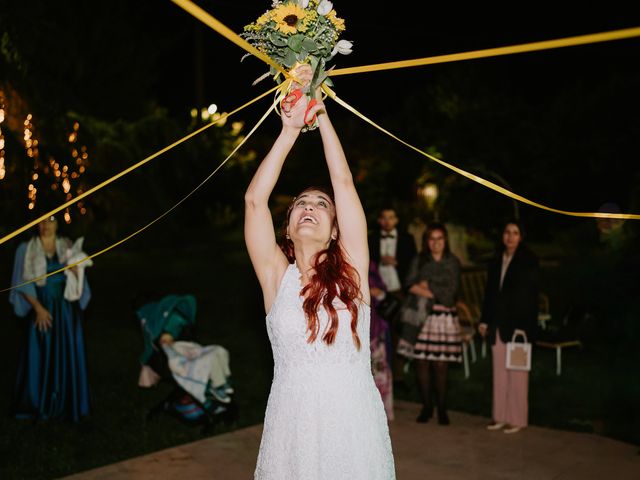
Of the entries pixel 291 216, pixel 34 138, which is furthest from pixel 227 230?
pixel 291 216

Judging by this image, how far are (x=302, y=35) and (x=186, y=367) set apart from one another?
→ 4.37 metres

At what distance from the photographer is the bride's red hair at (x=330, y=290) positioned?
2.89 m

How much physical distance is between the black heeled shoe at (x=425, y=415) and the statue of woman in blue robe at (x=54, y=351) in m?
2.94

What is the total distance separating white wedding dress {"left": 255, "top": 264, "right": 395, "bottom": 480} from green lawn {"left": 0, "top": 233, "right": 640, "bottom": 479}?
3.16 m

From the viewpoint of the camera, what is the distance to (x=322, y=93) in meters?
2.91

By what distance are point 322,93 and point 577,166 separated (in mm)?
20346

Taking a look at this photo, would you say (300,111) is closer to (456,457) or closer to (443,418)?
(456,457)

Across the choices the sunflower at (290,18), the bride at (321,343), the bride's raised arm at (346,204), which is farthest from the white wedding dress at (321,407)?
the sunflower at (290,18)

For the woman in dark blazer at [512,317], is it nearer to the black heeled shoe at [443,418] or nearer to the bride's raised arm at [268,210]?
the black heeled shoe at [443,418]

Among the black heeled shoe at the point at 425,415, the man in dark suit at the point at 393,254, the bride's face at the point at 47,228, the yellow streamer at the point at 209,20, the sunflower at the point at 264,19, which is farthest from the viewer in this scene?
the man in dark suit at the point at 393,254

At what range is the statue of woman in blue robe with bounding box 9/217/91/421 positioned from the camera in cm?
677

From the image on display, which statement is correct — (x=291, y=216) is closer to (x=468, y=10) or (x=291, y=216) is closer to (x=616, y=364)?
(x=616, y=364)

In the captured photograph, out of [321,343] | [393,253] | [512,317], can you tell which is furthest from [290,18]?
[393,253]

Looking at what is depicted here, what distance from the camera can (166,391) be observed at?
780 centimetres
